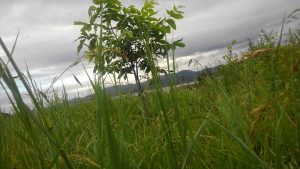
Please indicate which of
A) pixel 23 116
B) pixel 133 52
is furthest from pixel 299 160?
pixel 133 52

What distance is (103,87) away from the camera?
1.09 metres

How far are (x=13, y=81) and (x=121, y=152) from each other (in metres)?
0.50

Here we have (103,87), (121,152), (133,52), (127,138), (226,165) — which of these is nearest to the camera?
(103,87)

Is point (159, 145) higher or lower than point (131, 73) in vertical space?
lower

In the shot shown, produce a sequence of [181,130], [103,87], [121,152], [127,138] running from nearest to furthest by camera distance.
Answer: [103,87]
[121,152]
[181,130]
[127,138]

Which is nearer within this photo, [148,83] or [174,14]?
[148,83]

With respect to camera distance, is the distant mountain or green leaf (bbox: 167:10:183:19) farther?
green leaf (bbox: 167:10:183:19)

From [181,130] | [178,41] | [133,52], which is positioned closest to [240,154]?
[181,130]

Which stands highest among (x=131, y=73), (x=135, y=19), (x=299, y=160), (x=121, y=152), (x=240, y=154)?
(x=135, y=19)

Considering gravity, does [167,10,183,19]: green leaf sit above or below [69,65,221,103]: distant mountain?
above

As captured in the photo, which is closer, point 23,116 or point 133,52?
point 23,116

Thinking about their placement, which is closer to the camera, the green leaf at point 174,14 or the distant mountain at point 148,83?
the distant mountain at point 148,83

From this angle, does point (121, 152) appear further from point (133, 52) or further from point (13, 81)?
point (133, 52)

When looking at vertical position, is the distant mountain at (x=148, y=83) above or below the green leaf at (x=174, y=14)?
below
